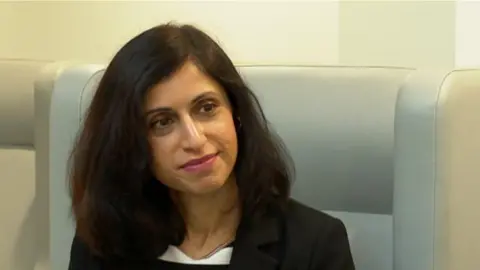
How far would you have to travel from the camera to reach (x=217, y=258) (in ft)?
4.14

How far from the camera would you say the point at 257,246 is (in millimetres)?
1242

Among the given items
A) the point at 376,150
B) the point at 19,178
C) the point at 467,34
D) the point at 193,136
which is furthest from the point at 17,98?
the point at 467,34

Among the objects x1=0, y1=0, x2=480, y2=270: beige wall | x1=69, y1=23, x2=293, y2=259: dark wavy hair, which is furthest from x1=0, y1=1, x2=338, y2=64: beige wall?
x1=69, y1=23, x2=293, y2=259: dark wavy hair

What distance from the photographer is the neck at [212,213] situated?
1.29 m

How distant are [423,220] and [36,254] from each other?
38.1 inches

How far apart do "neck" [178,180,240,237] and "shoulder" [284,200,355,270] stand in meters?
0.09

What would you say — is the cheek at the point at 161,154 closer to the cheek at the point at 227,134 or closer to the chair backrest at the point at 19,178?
the cheek at the point at 227,134

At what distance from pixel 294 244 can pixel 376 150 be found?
21 centimetres

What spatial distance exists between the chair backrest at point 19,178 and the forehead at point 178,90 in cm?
59

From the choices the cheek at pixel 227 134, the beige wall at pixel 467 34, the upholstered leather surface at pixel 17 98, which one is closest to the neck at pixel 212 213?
the cheek at pixel 227 134

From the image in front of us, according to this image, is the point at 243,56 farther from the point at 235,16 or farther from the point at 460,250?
the point at 460,250

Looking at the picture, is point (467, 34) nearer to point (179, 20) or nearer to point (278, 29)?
point (278, 29)

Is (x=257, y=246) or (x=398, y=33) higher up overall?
(x=398, y=33)

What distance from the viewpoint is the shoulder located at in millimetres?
1246
